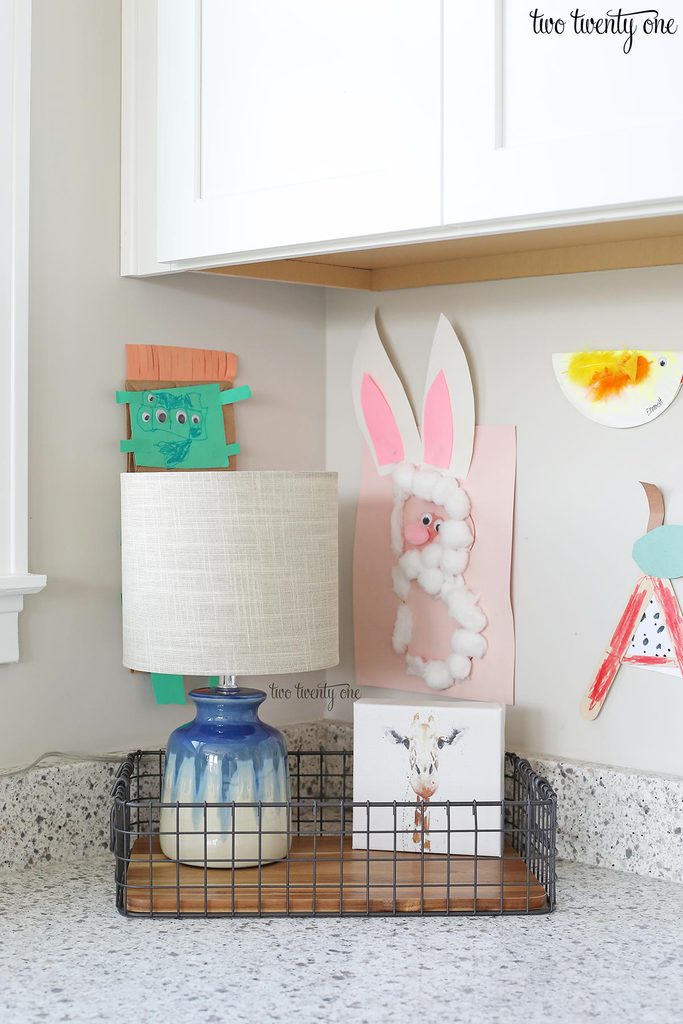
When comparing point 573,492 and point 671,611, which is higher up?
point 573,492

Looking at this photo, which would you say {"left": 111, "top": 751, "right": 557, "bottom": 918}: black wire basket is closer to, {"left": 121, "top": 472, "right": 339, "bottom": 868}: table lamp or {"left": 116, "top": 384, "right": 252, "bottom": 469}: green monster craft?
{"left": 121, "top": 472, "right": 339, "bottom": 868}: table lamp

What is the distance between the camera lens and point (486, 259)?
5.17 feet

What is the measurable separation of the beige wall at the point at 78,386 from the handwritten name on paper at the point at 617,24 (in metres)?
0.63

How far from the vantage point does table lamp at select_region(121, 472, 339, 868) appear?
132 centimetres

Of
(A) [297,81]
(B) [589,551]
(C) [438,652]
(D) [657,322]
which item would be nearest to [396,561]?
(C) [438,652]

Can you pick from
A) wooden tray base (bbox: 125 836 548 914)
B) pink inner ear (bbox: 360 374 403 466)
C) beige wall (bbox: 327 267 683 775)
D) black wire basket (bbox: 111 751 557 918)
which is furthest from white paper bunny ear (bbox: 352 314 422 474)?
wooden tray base (bbox: 125 836 548 914)

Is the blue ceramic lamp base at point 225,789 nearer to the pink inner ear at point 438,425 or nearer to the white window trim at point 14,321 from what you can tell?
the white window trim at point 14,321

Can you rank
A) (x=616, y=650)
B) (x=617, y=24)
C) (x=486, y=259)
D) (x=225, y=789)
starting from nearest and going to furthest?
1. (x=617, y=24)
2. (x=225, y=789)
3. (x=616, y=650)
4. (x=486, y=259)

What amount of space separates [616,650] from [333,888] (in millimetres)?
450

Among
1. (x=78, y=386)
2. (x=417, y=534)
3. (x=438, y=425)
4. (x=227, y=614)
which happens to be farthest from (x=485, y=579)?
(x=78, y=386)

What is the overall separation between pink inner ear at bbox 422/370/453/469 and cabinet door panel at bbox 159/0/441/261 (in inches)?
14.3

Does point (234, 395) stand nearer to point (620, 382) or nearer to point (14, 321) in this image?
point (14, 321)

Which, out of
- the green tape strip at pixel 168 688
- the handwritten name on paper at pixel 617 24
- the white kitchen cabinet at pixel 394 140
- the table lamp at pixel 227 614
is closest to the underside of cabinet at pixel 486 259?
the white kitchen cabinet at pixel 394 140

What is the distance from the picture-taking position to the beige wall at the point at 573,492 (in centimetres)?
143
